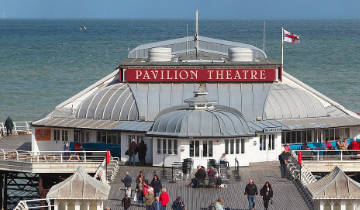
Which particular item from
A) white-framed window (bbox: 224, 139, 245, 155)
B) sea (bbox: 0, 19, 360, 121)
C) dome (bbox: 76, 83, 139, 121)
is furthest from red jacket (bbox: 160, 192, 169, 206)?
sea (bbox: 0, 19, 360, 121)

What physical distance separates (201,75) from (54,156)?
1038 centimetres

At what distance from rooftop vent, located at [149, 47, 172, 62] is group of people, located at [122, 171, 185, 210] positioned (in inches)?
729

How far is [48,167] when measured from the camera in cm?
5612

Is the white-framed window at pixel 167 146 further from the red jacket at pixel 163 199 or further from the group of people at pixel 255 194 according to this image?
the red jacket at pixel 163 199

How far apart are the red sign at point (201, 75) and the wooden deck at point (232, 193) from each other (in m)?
8.78

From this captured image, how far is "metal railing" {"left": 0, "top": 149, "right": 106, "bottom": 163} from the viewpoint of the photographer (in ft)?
186

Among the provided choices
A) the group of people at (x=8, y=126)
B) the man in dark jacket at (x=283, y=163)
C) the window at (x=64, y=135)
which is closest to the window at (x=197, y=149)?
the man in dark jacket at (x=283, y=163)

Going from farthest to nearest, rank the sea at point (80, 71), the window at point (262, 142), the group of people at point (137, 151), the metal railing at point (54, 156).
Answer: the sea at point (80, 71) < the window at point (262, 142) < the group of people at point (137, 151) < the metal railing at point (54, 156)

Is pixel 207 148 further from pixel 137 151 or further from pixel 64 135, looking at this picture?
pixel 64 135

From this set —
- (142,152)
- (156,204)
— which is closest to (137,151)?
(142,152)

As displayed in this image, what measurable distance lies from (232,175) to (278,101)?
9.72 meters

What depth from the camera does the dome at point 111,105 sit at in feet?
203

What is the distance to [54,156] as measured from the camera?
5741cm

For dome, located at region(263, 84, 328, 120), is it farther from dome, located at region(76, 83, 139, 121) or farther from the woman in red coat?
the woman in red coat
